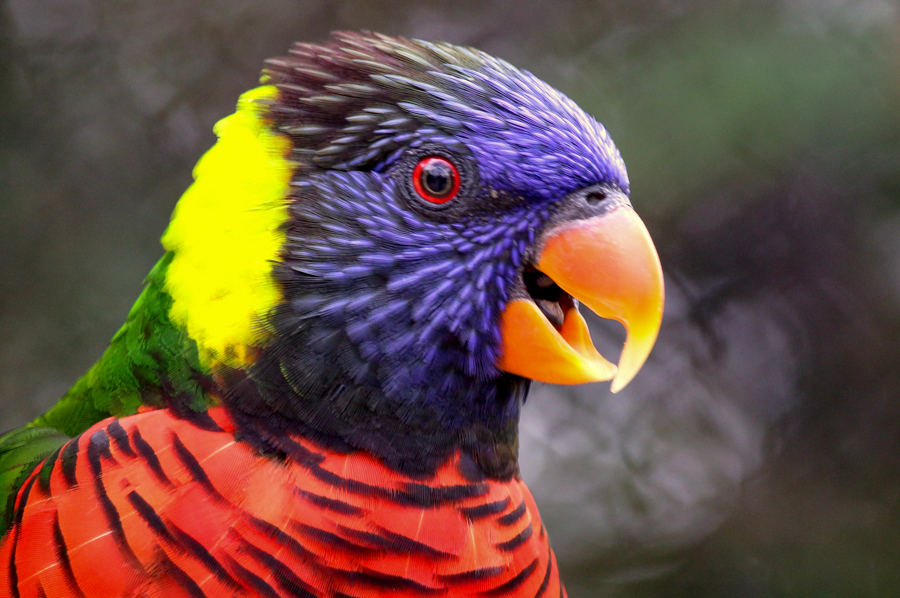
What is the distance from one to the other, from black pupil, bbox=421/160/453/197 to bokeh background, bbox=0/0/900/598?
1.30 meters

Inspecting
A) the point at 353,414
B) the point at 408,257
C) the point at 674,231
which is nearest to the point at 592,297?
the point at 408,257

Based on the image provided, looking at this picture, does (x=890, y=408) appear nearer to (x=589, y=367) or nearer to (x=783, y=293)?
(x=783, y=293)

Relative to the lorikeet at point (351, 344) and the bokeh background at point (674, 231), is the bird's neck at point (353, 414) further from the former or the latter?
the bokeh background at point (674, 231)

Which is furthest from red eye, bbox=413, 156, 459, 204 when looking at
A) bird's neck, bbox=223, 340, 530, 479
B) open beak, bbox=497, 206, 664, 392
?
bird's neck, bbox=223, 340, 530, 479

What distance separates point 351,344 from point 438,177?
29 centimetres

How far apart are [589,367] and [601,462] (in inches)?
65.8

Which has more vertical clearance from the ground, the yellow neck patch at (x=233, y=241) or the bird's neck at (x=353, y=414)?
the yellow neck patch at (x=233, y=241)

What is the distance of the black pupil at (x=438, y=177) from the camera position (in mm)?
1053

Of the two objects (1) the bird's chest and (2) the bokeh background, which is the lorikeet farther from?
(2) the bokeh background

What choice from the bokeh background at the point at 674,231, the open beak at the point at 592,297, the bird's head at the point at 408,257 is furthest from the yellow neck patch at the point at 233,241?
the bokeh background at the point at 674,231

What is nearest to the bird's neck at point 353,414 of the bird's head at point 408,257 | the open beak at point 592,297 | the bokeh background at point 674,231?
the bird's head at point 408,257

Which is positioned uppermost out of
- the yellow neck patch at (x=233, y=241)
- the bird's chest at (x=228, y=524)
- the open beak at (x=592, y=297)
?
the yellow neck patch at (x=233, y=241)

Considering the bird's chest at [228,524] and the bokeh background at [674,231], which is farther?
the bokeh background at [674,231]

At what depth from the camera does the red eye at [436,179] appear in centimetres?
105
